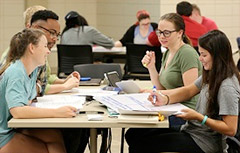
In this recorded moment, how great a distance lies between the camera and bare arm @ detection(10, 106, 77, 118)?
2939 mm

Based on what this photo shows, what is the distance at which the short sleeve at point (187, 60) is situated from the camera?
3.76 metres

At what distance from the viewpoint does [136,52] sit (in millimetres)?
7316

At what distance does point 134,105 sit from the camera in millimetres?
3086

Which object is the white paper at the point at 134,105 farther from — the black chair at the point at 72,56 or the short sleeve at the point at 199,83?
the black chair at the point at 72,56

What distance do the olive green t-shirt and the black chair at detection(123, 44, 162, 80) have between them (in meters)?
3.21

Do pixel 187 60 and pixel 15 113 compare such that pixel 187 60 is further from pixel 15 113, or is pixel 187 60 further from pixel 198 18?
pixel 198 18

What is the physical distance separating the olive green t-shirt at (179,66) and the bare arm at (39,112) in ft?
3.51

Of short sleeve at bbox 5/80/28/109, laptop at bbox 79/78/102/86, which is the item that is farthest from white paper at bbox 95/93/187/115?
laptop at bbox 79/78/102/86

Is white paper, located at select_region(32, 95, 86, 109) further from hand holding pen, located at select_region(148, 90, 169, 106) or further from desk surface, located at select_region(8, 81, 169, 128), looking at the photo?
hand holding pen, located at select_region(148, 90, 169, 106)

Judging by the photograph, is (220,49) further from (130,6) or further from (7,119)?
(130,6)

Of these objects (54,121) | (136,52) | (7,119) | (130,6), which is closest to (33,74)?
(7,119)

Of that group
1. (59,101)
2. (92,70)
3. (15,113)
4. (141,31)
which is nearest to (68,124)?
(15,113)

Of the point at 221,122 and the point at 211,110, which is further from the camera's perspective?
the point at 211,110

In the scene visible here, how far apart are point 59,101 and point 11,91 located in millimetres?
477
